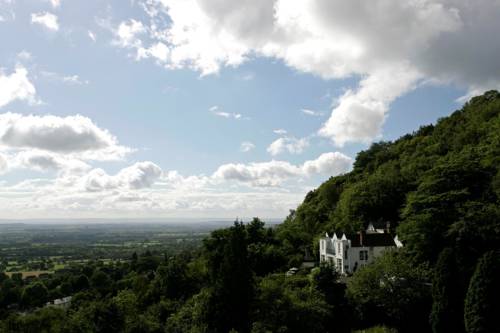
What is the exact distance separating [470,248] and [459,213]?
326cm

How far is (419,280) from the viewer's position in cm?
3156

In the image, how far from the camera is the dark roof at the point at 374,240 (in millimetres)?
41719

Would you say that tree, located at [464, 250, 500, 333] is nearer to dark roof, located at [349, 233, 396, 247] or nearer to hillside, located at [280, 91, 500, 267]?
hillside, located at [280, 91, 500, 267]

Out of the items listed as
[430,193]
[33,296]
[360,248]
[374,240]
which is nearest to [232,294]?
[360,248]

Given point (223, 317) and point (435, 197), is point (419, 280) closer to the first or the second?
point (435, 197)

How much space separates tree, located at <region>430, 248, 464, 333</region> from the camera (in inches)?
1102

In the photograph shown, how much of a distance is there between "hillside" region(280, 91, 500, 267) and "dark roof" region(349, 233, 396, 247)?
2.79 m

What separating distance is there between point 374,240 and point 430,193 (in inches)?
312

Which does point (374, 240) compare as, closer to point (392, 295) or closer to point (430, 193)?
point (430, 193)

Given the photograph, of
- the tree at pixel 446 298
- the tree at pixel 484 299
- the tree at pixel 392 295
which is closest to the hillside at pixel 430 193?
the tree at pixel 446 298

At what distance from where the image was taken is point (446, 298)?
28.4 meters

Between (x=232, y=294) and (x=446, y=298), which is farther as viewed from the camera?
(x=232, y=294)

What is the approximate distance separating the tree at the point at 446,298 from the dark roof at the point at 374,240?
12350 millimetres

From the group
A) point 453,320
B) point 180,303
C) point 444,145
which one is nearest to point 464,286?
point 453,320
